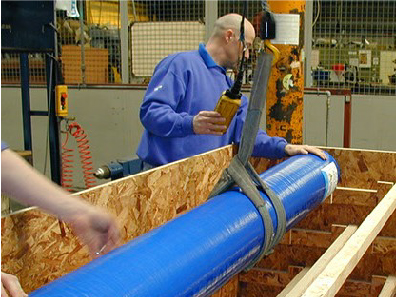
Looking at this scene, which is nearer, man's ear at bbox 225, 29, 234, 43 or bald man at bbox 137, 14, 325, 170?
bald man at bbox 137, 14, 325, 170

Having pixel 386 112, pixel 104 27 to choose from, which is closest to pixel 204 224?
pixel 386 112

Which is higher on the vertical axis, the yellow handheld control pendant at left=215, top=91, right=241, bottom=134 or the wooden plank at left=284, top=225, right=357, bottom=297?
the yellow handheld control pendant at left=215, top=91, right=241, bottom=134

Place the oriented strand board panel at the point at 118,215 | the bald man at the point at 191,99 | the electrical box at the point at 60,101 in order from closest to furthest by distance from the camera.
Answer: the oriented strand board panel at the point at 118,215
the bald man at the point at 191,99
the electrical box at the point at 60,101

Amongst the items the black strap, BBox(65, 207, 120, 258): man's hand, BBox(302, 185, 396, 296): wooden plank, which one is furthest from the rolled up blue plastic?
BBox(302, 185, 396, 296): wooden plank

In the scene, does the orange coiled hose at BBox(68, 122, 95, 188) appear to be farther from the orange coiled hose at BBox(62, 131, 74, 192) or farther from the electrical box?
the electrical box

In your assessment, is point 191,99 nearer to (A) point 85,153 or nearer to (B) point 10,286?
(B) point 10,286

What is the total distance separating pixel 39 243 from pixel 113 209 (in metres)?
0.43

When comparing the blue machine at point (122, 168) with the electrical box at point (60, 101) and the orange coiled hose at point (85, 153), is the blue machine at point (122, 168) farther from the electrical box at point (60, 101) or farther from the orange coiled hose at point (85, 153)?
the orange coiled hose at point (85, 153)

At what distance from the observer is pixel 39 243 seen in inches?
70.4

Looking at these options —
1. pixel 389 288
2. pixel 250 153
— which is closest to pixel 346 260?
pixel 250 153

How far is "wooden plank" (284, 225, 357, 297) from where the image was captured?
232cm

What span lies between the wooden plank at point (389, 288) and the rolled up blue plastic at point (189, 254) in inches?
26.8

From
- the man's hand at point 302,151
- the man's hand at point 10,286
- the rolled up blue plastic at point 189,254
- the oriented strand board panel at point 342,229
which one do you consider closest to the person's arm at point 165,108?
the rolled up blue plastic at point 189,254

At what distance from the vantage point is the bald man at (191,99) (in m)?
2.96
